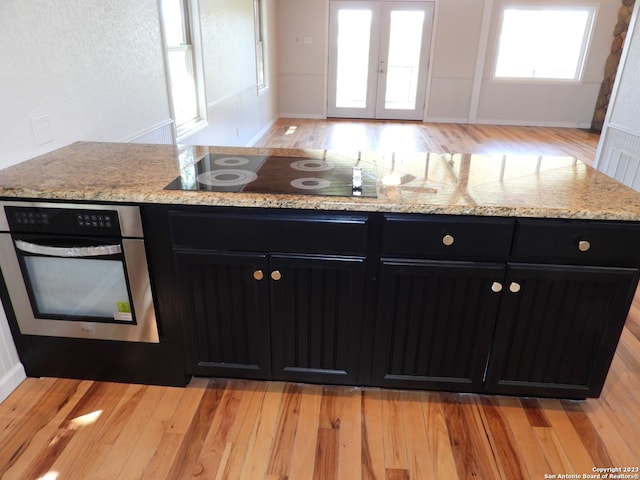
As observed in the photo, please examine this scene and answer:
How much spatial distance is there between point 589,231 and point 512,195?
27 cm

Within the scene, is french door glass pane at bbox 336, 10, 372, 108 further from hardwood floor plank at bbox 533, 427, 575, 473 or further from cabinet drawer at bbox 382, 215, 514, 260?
hardwood floor plank at bbox 533, 427, 575, 473

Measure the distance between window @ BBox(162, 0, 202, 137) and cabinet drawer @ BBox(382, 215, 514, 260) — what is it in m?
2.62

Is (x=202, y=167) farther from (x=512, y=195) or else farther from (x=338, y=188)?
(x=512, y=195)

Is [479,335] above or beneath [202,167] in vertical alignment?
beneath

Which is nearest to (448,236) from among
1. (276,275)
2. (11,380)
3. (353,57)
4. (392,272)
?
(392,272)

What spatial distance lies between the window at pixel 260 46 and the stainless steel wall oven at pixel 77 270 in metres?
5.47

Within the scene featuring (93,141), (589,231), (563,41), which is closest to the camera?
(589,231)

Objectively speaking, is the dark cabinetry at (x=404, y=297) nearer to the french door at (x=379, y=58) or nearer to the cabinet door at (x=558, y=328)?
→ the cabinet door at (x=558, y=328)

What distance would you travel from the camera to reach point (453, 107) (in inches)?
326

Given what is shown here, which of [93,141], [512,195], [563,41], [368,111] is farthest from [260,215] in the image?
[563,41]

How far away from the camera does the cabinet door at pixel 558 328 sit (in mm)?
1542

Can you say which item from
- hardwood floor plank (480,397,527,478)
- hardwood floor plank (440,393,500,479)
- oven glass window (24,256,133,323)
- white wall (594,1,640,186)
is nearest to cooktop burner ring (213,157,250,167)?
oven glass window (24,256,133,323)

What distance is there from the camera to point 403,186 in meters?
1.64

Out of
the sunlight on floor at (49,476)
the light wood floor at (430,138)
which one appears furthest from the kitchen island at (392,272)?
the light wood floor at (430,138)
